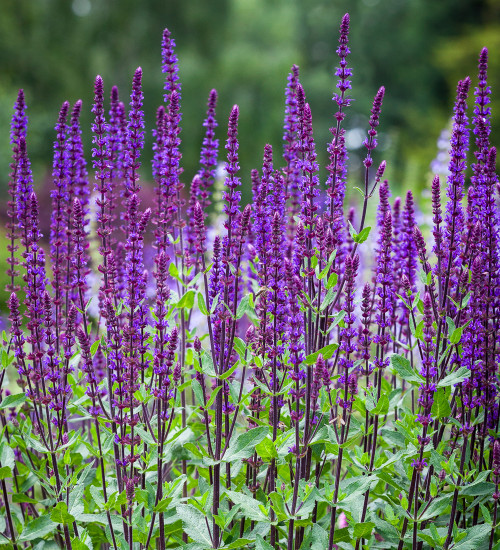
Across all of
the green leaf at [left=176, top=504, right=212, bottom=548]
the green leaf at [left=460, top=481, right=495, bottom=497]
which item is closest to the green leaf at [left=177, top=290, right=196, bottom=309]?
the green leaf at [left=176, top=504, right=212, bottom=548]

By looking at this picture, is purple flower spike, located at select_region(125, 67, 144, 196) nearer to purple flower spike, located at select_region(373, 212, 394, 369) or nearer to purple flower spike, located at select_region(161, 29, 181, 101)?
purple flower spike, located at select_region(161, 29, 181, 101)

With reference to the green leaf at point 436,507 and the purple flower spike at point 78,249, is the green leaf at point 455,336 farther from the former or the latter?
the purple flower spike at point 78,249

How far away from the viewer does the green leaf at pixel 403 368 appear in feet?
11.4

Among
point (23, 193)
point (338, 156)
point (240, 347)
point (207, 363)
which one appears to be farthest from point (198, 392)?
point (23, 193)

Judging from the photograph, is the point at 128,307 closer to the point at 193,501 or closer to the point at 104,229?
the point at 104,229

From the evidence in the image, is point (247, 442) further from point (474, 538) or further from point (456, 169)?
point (456, 169)

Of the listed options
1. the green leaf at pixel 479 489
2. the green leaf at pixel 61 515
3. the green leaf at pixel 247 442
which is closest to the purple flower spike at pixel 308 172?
the green leaf at pixel 247 442

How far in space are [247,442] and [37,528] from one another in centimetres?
142

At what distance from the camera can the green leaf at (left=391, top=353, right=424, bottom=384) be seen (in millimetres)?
3469

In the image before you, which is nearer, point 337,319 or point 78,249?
point 337,319

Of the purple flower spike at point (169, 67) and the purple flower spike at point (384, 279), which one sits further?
the purple flower spike at point (169, 67)

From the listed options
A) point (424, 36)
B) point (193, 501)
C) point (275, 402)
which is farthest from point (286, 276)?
point (424, 36)

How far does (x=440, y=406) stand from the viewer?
340 centimetres

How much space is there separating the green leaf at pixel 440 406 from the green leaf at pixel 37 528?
2231 millimetres
